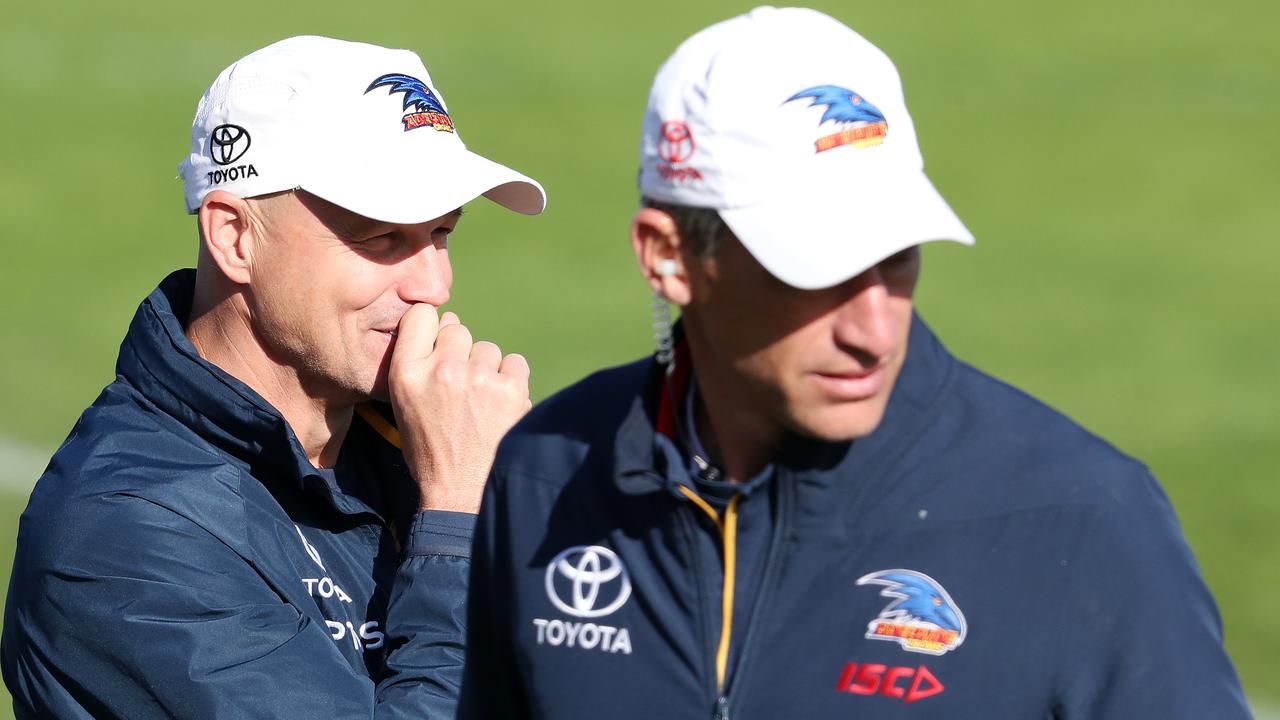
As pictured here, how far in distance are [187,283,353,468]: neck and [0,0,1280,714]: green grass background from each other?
329cm

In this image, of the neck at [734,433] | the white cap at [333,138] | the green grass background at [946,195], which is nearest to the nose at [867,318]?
the neck at [734,433]

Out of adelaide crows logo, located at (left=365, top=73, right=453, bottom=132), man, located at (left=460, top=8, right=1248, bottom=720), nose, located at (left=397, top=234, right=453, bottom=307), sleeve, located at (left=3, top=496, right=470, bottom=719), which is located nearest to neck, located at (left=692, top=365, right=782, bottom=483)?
man, located at (left=460, top=8, right=1248, bottom=720)

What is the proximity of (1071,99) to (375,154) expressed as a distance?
1361cm

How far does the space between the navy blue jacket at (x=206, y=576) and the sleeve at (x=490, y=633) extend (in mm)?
563

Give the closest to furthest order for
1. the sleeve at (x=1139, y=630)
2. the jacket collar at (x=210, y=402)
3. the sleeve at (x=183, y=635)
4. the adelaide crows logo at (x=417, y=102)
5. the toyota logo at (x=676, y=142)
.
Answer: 1. the sleeve at (x=1139, y=630)
2. the toyota logo at (x=676, y=142)
3. the sleeve at (x=183, y=635)
4. the jacket collar at (x=210, y=402)
5. the adelaide crows logo at (x=417, y=102)

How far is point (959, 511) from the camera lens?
2443mm

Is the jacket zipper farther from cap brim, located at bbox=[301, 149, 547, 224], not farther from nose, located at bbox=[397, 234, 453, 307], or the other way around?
nose, located at bbox=[397, 234, 453, 307]

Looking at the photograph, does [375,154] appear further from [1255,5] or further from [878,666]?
[1255,5]

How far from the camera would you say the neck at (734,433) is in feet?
8.52

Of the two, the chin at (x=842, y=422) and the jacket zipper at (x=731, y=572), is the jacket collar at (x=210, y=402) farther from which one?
the chin at (x=842, y=422)

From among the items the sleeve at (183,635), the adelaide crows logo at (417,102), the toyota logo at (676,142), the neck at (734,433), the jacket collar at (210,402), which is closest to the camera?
the toyota logo at (676,142)

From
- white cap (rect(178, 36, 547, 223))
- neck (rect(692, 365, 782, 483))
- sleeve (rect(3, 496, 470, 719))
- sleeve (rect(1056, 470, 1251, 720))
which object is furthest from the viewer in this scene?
white cap (rect(178, 36, 547, 223))

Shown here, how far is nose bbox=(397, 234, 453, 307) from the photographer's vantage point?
12.5ft

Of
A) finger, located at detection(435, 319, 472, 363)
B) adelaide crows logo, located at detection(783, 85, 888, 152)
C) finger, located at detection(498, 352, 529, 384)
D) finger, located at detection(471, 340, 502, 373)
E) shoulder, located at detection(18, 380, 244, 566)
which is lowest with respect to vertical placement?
shoulder, located at detection(18, 380, 244, 566)
